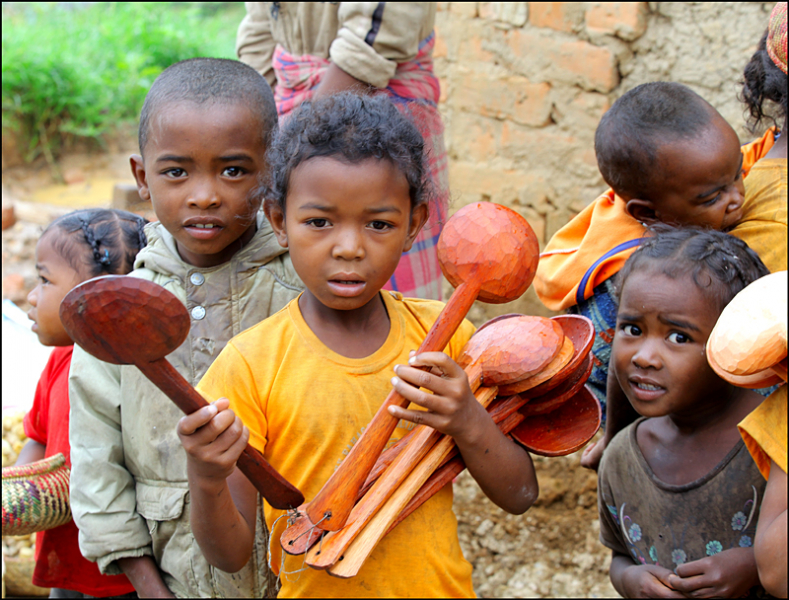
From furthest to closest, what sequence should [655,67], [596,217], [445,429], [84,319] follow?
1. [655,67]
2. [596,217]
3. [445,429]
4. [84,319]

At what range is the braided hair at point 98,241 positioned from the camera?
6.31 ft

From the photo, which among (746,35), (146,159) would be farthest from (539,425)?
(746,35)

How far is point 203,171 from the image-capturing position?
1.61m

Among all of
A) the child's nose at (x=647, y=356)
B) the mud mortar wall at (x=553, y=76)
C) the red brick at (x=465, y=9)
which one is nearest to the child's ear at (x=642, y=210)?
the child's nose at (x=647, y=356)

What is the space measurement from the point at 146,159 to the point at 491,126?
8.24ft

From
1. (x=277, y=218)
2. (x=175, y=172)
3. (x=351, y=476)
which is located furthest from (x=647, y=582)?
(x=175, y=172)

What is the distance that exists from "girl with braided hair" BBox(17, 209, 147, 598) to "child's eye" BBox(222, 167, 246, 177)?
48 cm

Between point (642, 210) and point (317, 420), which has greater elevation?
point (642, 210)

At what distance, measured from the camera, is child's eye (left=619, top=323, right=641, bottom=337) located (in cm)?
153

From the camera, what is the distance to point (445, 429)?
1252 millimetres

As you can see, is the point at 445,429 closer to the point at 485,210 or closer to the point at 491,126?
the point at 485,210

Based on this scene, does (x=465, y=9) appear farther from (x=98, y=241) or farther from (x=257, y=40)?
(x=98, y=241)

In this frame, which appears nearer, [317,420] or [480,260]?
[480,260]

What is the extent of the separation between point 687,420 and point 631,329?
0.24 m
